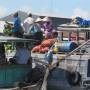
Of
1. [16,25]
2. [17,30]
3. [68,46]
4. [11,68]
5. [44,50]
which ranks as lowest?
[11,68]

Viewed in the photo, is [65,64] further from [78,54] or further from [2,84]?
[2,84]

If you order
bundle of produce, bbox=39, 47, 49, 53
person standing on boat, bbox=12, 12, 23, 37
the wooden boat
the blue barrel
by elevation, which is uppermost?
person standing on boat, bbox=12, 12, 23, 37

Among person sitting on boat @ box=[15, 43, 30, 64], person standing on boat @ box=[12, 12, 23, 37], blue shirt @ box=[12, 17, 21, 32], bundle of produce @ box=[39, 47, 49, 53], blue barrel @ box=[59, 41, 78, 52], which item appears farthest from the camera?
bundle of produce @ box=[39, 47, 49, 53]

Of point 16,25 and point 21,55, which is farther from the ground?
point 16,25

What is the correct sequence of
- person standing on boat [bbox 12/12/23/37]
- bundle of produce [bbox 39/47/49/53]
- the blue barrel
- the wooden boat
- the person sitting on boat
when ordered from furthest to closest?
bundle of produce [bbox 39/47/49/53] → the blue barrel → person standing on boat [bbox 12/12/23/37] → the person sitting on boat → the wooden boat

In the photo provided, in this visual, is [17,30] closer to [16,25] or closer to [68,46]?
[16,25]

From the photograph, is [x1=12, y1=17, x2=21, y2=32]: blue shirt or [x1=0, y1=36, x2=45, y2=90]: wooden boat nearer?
[x1=0, y1=36, x2=45, y2=90]: wooden boat

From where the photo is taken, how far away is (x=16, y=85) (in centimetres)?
1164

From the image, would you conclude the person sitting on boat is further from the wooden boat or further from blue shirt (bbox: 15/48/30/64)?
the wooden boat

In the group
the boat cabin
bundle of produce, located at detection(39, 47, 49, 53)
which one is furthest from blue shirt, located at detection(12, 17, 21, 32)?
bundle of produce, located at detection(39, 47, 49, 53)

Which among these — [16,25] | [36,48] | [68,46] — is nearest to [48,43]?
[36,48]

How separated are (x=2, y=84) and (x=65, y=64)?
7.30 ft

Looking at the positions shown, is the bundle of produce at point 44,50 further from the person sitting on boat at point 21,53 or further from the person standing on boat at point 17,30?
the person sitting on boat at point 21,53

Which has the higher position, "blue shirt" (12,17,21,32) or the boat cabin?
"blue shirt" (12,17,21,32)
